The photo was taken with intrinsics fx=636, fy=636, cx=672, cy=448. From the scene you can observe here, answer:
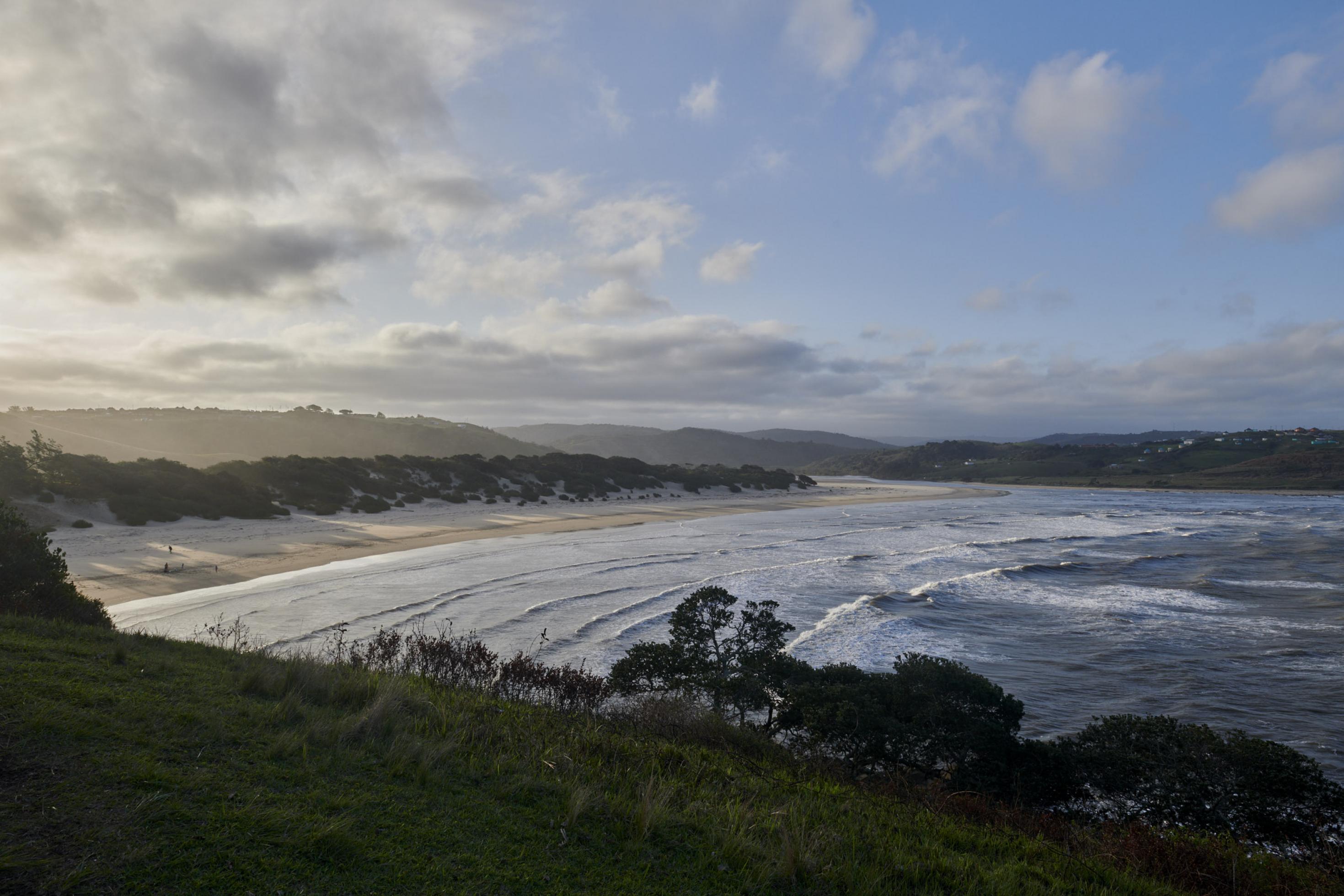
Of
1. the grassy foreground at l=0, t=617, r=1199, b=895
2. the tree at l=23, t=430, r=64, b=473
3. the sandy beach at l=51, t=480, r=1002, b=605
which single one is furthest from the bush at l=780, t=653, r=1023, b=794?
the tree at l=23, t=430, r=64, b=473

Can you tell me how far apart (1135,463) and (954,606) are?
130m

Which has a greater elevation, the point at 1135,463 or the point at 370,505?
the point at 1135,463

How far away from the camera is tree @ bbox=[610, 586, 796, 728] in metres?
10.0

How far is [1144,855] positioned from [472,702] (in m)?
6.99

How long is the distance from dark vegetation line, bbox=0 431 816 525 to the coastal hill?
74.2 m

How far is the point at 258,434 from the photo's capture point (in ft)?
388

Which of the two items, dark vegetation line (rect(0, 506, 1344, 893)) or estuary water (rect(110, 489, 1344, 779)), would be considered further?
estuary water (rect(110, 489, 1344, 779))

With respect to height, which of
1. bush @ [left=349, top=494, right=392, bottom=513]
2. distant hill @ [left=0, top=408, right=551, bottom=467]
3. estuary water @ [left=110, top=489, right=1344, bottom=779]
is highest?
distant hill @ [left=0, top=408, right=551, bottom=467]

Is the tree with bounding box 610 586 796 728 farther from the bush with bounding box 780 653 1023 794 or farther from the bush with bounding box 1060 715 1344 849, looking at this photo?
the bush with bounding box 1060 715 1344 849

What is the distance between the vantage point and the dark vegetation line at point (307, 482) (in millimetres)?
30562

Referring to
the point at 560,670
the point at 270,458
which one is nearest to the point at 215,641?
the point at 560,670

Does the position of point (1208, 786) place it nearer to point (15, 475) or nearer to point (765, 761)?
point (765, 761)

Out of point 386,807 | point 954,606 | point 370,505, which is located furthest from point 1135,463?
point 386,807

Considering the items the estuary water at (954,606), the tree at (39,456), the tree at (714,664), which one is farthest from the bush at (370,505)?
the tree at (714,664)
